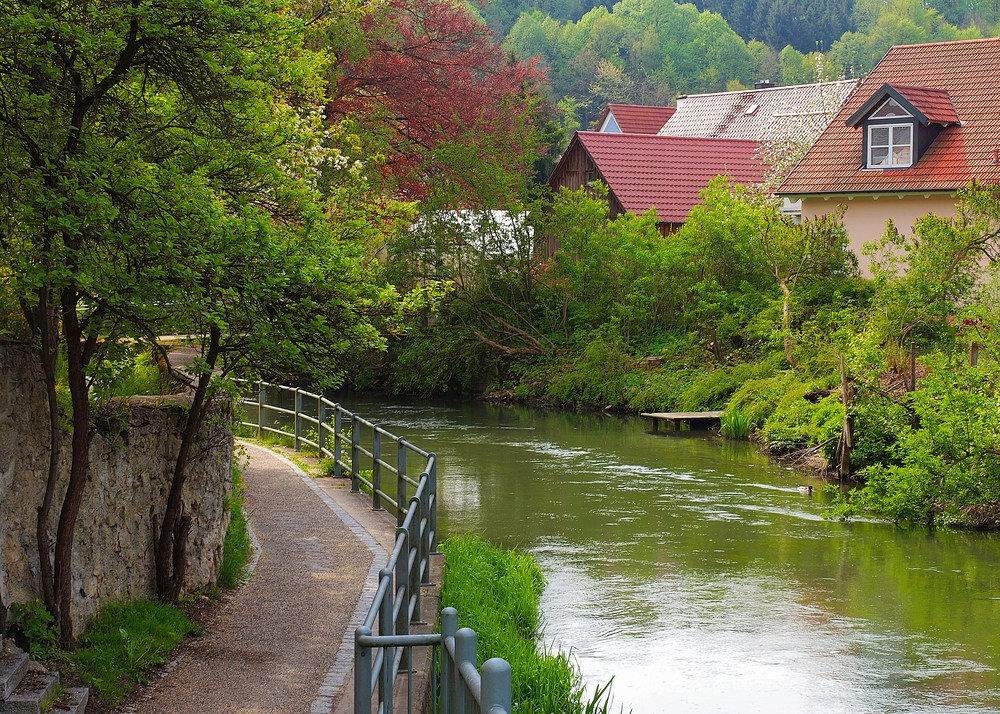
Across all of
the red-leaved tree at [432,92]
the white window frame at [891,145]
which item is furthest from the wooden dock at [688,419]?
the white window frame at [891,145]

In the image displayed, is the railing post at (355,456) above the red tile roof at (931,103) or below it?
below

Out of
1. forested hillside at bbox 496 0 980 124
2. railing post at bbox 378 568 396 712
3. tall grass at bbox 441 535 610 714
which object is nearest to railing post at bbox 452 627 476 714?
railing post at bbox 378 568 396 712

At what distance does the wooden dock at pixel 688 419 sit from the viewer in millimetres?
28188

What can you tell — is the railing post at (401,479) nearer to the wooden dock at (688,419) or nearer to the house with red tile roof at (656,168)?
the wooden dock at (688,419)

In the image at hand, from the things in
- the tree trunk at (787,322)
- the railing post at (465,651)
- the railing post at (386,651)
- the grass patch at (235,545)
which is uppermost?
the tree trunk at (787,322)

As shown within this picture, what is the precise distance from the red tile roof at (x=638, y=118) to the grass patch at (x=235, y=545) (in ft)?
181

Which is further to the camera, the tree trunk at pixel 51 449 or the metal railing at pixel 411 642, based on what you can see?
the tree trunk at pixel 51 449

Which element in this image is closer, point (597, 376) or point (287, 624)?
point (287, 624)

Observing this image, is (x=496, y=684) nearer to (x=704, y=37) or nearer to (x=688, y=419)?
(x=688, y=419)

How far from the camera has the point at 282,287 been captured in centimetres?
801

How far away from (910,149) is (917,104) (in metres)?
1.14

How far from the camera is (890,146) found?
33.2 metres

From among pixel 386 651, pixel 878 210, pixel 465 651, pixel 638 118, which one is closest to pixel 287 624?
pixel 386 651

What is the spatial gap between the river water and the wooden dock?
3.92m
